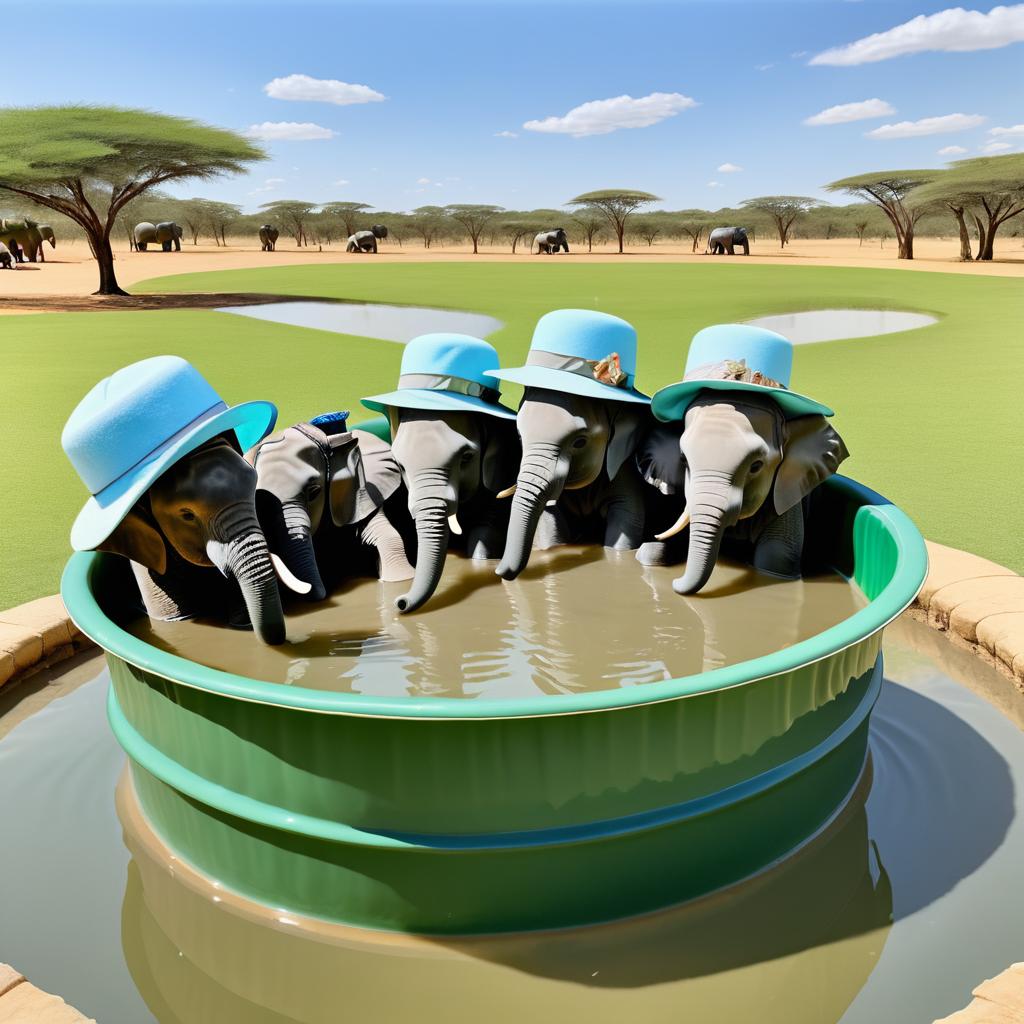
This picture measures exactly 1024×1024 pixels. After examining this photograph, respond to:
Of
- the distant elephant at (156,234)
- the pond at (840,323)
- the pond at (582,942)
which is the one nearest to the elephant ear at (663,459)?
the pond at (582,942)

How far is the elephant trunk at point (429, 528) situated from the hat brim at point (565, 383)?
0.50 metres

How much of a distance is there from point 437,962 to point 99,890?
3.67ft

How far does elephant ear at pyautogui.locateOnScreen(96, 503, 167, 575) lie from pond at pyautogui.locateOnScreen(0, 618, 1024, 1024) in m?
0.90

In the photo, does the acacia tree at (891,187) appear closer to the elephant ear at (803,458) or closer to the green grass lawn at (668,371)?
the green grass lawn at (668,371)

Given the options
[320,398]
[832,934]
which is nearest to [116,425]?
[832,934]

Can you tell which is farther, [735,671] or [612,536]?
[612,536]

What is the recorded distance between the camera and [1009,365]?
36.3 feet

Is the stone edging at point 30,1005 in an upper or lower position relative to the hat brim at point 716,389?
lower

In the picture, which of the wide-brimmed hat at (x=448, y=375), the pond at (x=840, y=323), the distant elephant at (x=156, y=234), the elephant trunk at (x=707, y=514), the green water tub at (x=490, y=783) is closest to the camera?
the green water tub at (x=490, y=783)

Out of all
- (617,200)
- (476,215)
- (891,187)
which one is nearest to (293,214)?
(476,215)

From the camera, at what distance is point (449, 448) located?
12.1 ft

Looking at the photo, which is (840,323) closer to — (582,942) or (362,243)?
(582,942)

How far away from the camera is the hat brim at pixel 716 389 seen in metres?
3.47

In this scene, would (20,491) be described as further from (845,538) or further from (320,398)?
(845,538)
